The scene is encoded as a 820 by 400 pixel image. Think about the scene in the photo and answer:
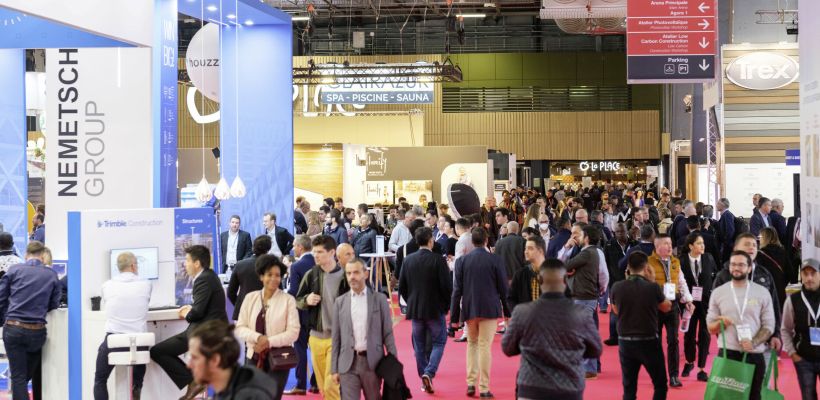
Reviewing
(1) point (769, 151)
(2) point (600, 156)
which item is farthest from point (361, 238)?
(2) point (600, 156)

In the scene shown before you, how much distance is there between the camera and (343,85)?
24938 millimetres

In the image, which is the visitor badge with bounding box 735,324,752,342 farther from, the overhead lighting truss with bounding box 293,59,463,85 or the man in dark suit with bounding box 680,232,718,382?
the overhead lighting truss with bounding box 293,59,463,85

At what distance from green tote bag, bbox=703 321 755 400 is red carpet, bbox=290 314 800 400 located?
82.6 inches

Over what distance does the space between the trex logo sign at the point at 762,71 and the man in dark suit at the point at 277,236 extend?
9718 millimetres

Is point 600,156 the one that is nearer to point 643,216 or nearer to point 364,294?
point 643,216

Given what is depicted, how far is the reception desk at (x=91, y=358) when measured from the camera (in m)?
7.64

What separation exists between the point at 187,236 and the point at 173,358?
1.44 meters

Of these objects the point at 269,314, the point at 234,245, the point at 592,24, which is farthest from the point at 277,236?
the point at 592,24

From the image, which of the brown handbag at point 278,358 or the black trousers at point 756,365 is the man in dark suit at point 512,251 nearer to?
the black trousers at point 756,365

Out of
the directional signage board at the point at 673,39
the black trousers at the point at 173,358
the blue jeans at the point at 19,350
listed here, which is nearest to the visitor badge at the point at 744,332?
the black trousers at the point at 173,358

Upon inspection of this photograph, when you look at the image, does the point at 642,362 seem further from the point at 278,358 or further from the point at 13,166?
the point at 13,166

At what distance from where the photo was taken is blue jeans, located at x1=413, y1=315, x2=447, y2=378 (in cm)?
841

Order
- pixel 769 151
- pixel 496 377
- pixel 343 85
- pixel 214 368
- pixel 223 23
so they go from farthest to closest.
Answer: pixel 343 85
pixel 769 151
pixel 223 23
pixel 496 377
pixel 214 368

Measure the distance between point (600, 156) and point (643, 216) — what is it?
68.4 ft
